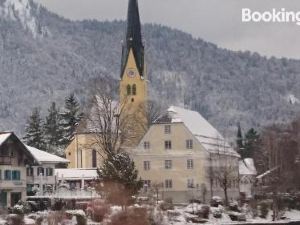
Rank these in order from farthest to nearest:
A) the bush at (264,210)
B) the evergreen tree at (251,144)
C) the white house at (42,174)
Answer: the evergreen tree at (251,144) < the white house at (42,174) < the bush at (264,210)

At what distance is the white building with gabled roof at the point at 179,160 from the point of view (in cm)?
7725

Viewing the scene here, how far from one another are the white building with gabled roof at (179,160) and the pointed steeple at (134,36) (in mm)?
29271

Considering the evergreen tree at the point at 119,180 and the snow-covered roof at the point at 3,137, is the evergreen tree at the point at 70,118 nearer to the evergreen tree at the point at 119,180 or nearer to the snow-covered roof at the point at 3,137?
the snow-covered roof at the point at 3,137

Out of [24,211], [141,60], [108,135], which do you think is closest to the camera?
[24,211]

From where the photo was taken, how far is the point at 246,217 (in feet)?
205

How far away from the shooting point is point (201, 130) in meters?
83.2

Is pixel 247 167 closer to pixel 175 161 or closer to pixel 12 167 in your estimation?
pixel 175 161

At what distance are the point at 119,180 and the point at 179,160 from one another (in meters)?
23.6

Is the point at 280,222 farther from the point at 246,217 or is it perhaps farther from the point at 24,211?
the point at 24,211

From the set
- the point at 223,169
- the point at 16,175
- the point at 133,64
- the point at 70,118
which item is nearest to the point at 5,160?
the point at 16,175

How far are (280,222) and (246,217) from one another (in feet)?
9.04

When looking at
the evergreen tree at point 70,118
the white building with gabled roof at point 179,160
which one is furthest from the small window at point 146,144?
the evergreen tree at point 70,118

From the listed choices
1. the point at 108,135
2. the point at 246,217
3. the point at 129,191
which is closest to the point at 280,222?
the point at 246,217

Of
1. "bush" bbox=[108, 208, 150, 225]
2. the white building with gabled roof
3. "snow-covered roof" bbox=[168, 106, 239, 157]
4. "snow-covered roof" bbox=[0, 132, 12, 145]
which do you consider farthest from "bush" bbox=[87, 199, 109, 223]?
"snow-covered roof" bbox=[168, 106, 239, 157]
